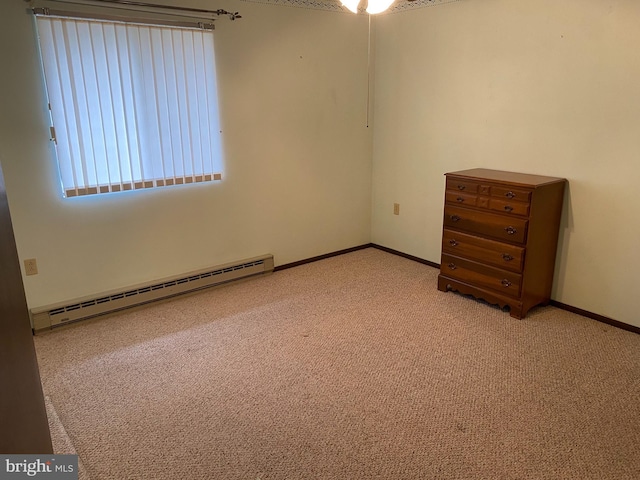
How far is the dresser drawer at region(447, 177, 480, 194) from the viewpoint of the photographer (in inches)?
125

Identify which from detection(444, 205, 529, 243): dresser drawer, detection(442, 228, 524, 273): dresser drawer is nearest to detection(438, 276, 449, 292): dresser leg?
detection(442, 228, 524, 273): dresser drawer

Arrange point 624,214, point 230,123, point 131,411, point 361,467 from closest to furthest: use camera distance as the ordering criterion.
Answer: point 361,467
point 131,411
point 624,214
point 230,123

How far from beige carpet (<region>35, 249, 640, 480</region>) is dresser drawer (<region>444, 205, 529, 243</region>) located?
541 mm

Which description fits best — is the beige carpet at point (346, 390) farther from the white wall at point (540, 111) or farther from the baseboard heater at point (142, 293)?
the white wall at point (540, 111)

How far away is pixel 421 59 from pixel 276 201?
1.71m

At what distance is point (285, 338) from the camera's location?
2.85 metres

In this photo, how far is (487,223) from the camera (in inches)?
123

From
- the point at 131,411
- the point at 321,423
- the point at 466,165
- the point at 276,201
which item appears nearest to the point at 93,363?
the point at 131,411

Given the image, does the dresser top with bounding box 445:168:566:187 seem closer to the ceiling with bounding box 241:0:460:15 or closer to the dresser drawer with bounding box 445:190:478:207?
the dresser drawer with bounding box 445:190:478:207

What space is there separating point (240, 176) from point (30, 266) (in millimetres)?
1584

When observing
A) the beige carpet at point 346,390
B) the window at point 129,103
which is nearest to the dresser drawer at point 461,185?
the beige carpet at point 346,390

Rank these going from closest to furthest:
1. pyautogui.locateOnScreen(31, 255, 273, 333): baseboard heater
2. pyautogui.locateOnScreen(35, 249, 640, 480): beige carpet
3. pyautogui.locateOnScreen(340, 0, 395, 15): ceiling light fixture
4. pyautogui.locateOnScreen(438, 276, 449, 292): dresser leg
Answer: pyautogui.locateOnScreen(35, 249, 640, 480): beige carpet
pyautogui.locateOnScreen(340, 0, 395, 15): ceiling light fixture
pyautogui.locateOnScreen(31, 255, 273, 333): baseboard heater
pyautogui.locateOnScreen(438, 276, 449, 292): dresser leg

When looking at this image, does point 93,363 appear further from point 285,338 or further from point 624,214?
point 624,214

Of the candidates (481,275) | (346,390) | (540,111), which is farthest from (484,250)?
(346,390)
